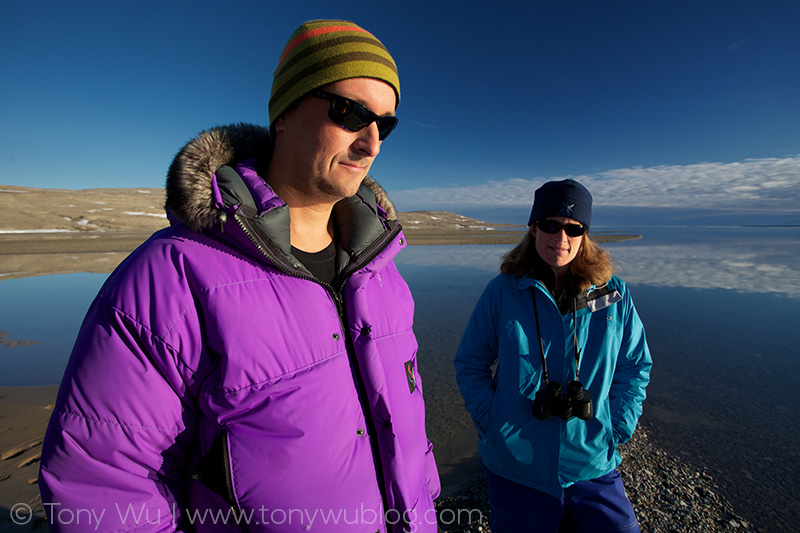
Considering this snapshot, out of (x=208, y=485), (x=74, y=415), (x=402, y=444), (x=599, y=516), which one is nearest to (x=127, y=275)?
(x=74, y=415)

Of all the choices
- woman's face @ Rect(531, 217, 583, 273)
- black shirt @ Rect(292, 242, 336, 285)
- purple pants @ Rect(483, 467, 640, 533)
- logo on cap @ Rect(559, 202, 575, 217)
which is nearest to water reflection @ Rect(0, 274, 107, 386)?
black shirt @ Rect(292, 242, 336, 285)

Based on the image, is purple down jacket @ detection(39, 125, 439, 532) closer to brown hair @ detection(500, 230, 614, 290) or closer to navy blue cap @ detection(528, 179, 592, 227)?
brown hair @ detection(500, 230, 614, 290)

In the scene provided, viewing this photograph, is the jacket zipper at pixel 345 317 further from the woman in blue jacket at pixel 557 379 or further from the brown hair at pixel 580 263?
the brown hair at pixel 580 263

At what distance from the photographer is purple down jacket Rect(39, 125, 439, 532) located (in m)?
1.08

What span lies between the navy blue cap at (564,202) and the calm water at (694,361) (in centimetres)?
303

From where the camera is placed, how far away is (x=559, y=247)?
2.61m

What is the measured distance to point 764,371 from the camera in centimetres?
577

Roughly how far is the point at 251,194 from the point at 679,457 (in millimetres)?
5026

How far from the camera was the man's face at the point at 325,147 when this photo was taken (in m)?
1.54

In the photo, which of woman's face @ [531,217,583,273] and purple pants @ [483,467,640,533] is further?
woman's face @ [531,217,583,273]

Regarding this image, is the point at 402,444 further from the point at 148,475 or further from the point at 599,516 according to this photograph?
the point at 599,516

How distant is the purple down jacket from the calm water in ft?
10.3

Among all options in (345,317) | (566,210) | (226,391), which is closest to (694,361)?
(566,210)

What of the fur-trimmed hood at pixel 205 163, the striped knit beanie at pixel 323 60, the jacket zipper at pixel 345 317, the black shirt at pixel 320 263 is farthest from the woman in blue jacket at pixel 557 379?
the fur-trimmed hood at pixel 205 163
